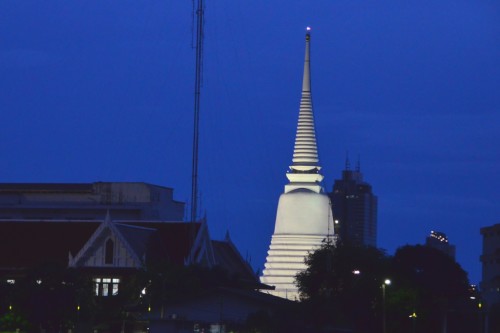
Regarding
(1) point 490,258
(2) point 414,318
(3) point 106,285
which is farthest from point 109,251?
(1) point 490,258

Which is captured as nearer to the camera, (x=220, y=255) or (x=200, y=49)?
(x=200, y=49)

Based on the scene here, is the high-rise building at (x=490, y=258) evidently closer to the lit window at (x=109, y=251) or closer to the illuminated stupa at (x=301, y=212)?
the illuminated stupa at (x=301, y=212)

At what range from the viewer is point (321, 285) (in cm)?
11888

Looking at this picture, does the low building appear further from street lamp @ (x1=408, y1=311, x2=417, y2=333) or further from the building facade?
the building facade

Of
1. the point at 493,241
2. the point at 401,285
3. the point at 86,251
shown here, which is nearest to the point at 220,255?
the point at 86,251

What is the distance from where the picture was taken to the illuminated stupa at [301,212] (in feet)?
535

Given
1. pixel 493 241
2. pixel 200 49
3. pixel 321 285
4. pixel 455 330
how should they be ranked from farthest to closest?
pixel 493 241 < pixel 455 330 < pixel 321 285 < pixel 200 49

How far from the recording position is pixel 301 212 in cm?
16650

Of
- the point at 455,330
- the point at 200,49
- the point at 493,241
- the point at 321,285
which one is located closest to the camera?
the point at 200,49

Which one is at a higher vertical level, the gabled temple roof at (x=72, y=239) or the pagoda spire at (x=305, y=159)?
the pagoda spire at (x=305, y=159)

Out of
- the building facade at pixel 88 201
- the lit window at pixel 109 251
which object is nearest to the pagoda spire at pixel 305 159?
the building facade at pixel 88 201

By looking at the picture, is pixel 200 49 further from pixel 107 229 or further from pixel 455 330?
pixel 455 330

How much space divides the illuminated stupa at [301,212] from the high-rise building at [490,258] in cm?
1437

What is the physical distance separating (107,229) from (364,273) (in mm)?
18366
